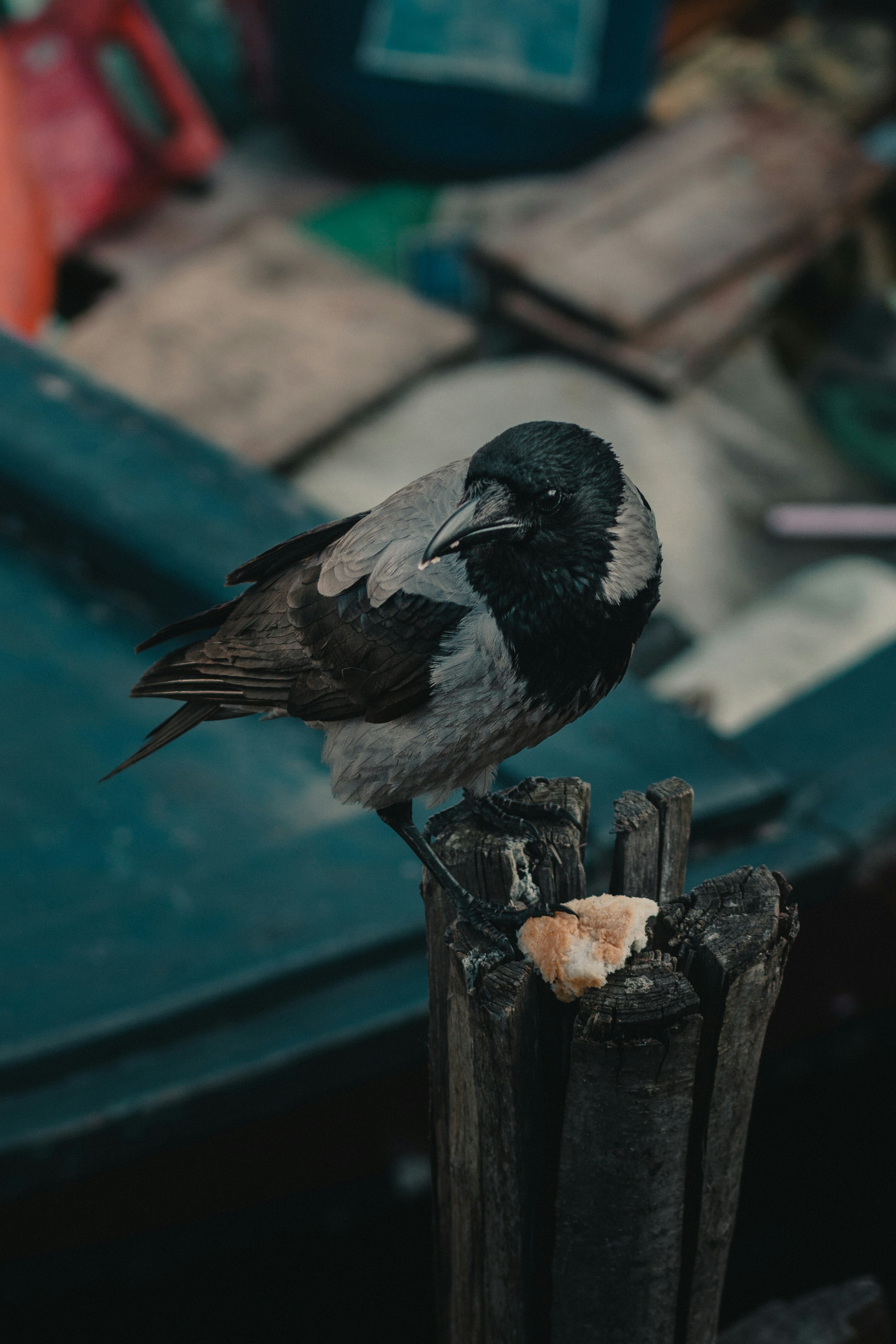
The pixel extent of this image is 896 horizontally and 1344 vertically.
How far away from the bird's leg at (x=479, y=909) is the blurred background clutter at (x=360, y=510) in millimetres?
1165

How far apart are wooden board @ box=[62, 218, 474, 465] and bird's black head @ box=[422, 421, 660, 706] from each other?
3.35 m

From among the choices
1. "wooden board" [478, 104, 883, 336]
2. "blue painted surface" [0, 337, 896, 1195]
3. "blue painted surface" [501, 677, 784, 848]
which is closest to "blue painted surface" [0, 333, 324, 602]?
"blue painted surface" [0, 337, 896, 1195]

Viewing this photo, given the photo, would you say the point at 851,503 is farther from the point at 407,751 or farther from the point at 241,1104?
the point at 407,751

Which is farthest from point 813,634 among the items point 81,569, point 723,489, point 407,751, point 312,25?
point 312,25

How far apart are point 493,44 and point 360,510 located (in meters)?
3.11

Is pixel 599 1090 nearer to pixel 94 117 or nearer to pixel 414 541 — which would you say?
pixel 414 541

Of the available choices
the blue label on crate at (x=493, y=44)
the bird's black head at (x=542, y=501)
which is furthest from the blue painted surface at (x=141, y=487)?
the blue label on crate at (x=493, y=44)

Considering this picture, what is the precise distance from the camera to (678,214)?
596 centimetres

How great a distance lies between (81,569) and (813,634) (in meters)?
2.39

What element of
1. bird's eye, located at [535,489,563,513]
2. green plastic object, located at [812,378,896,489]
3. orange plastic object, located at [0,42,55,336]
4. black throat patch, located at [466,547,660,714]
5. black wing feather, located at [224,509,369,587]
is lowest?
green plastic object, located at [812,378,896,489]

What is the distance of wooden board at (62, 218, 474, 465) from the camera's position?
4.79 metres

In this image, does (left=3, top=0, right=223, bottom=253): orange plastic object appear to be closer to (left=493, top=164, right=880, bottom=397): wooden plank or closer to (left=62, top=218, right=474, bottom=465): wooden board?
(left=62, top=218, right=474, bottom=465): wooden board

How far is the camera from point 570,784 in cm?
177

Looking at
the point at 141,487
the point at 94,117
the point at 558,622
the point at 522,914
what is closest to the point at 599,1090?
the point at 522,914
